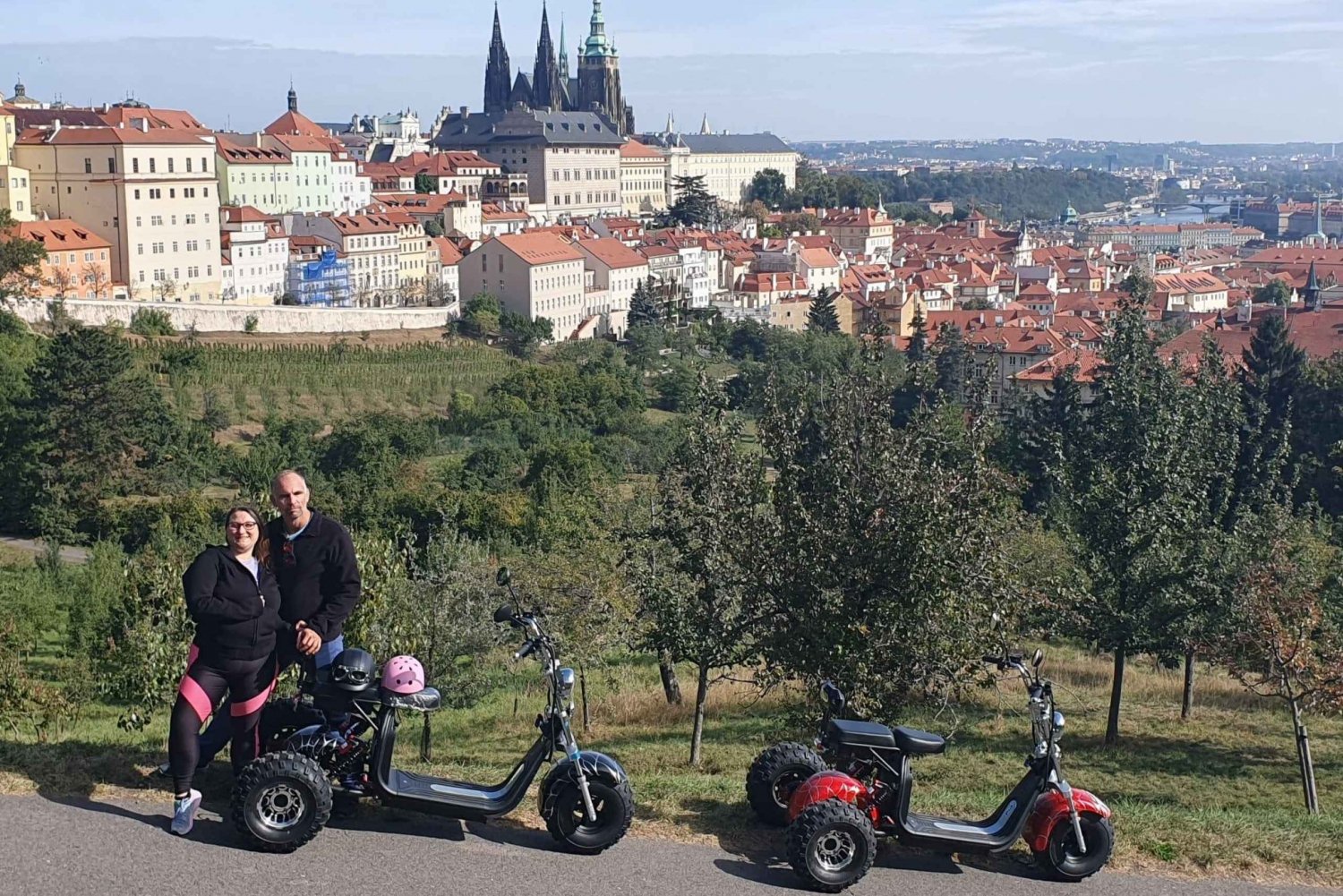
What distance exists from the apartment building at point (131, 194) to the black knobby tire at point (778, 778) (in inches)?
2126

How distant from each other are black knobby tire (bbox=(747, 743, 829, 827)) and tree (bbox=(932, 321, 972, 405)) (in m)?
48.9

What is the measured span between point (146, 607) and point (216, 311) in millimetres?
40989

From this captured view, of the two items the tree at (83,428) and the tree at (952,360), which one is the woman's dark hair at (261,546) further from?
the tree at (952,360)

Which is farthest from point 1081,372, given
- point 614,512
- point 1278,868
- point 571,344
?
point 1278,868

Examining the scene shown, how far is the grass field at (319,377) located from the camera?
4947 centimetres

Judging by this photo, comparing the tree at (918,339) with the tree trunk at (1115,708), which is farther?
the tree at (918,339)

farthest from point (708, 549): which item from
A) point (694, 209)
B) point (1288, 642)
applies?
point (694, 209)

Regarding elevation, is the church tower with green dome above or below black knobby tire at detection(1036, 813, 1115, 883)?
above

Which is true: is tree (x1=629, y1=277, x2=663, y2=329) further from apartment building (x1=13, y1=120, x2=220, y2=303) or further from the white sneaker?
the white sneaker

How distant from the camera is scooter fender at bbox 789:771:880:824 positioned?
641cm

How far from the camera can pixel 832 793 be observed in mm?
6418

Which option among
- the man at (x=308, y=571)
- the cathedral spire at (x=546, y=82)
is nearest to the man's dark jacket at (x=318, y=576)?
the man at (x=308, y=571)

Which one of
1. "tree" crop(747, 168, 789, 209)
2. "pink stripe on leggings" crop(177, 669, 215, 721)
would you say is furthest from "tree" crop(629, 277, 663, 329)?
"pink stripe on leggings" crop(177, 669, 215, 721)

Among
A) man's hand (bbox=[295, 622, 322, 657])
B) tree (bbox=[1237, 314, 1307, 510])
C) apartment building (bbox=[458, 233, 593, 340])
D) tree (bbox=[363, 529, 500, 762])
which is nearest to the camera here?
man's hand (bbox=[295, 622, 322, 657])
